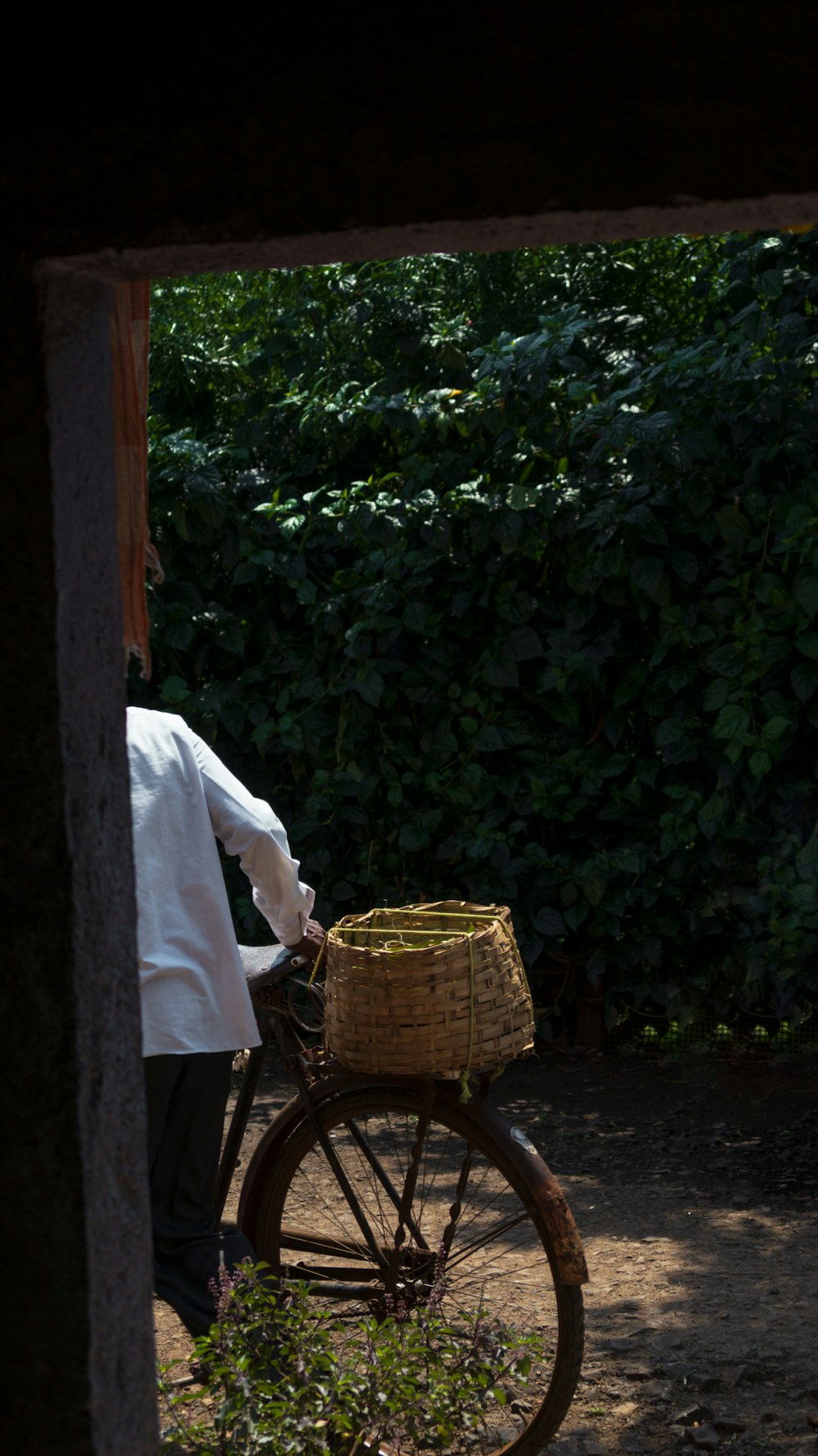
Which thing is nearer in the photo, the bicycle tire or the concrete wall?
the concrete wall

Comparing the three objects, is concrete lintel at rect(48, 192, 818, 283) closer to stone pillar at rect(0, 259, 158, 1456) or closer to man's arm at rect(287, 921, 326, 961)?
stone pillar at rect(0, 259, 158, 1456)

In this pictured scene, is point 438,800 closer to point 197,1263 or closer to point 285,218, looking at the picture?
point 197,1263

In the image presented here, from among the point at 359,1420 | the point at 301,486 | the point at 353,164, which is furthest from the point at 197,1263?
the point at 301,486

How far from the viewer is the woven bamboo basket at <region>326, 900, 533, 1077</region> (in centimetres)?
284

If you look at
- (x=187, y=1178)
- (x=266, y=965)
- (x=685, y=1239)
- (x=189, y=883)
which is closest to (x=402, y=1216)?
(x=187, y=1178)

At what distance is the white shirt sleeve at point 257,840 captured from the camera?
3133 millimetres

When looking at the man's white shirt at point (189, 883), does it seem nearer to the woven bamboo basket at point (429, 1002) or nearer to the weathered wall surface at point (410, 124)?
the woven bamboo basket at point (429, 1002)

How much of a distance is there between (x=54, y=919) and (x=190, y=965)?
1423 mm

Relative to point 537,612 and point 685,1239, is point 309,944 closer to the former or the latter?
point 685,1239

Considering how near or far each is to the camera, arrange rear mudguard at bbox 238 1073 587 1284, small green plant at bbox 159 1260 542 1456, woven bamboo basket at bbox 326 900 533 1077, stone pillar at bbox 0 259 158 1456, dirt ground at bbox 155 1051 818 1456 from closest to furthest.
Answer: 1. stone pillar at bbox 0 259 158 1456
2. small green plant at bbox 159 1260 542 1456
3. woven bamboo basket at bbox 326 900 533 1077
4. rear mudguard at bbox 238 1073 587 1284
5. dirt ground at bbox 155 1051 818 1456

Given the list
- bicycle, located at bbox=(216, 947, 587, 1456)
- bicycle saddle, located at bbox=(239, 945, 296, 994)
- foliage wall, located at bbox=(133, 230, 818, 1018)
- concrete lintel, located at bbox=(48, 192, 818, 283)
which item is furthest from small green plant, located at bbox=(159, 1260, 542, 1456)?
foliage wall, located at bbox=(133, 230, 818, 1018)

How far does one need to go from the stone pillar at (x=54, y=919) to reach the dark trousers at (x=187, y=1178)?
1386 millimetres

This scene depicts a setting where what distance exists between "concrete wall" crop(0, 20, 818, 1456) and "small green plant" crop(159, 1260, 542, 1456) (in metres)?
0.42

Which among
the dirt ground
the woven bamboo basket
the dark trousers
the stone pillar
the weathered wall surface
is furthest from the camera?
the dirt ground
